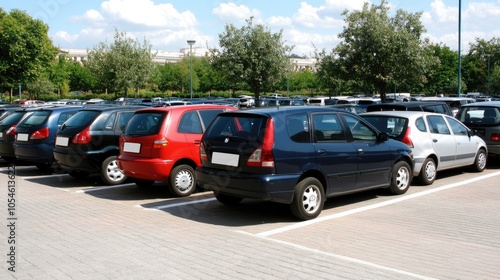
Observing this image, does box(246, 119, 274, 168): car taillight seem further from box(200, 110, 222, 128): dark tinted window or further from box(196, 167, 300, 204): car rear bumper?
box(200, 110, 222, 128): dark tinted window

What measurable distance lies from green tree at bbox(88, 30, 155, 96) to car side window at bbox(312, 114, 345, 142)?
34133mm

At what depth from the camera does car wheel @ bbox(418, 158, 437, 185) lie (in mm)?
10227

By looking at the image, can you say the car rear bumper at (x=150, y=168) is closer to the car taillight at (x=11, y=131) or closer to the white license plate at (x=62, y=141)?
the white license plate at (x=62, y=141)

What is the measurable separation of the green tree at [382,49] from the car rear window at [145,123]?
57.1 feet

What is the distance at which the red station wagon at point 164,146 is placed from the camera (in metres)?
8.77

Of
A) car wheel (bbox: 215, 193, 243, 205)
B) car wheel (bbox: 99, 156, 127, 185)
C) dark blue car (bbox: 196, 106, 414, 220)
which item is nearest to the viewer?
dark blue car (bbox: 196, 106, 414, 220)

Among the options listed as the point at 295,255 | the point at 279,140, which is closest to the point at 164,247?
the point at 295,255

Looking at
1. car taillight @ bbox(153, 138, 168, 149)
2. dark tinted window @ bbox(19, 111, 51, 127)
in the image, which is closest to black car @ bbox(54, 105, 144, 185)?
dark tinted window @ bbox(19, 111, 51, 127)

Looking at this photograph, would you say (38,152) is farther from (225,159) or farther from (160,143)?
(225,159)

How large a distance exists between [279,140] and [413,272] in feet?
8.64

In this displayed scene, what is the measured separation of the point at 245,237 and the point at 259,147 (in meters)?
1.24

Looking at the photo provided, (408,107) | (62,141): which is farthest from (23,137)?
(408,107)

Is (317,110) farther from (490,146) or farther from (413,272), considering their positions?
(490,146)

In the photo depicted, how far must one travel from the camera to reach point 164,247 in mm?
6000
